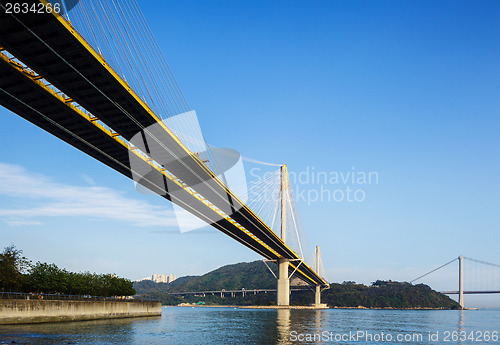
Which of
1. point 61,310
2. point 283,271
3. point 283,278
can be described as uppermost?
point 61,310

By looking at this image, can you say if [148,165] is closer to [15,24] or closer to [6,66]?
[6,66]

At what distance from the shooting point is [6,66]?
27422 mm

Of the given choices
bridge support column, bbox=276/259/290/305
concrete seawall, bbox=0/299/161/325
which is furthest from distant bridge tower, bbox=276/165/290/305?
concrete seawall, bbox=0/299/161/325

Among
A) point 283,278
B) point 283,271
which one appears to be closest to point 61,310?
point 283,271

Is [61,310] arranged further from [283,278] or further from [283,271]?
[283,278]

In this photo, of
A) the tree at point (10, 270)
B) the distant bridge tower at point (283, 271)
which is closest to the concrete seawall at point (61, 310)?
the tree at point (10, 270)

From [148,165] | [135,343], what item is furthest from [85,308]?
[135,343]

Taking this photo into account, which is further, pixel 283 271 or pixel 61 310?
pixel 283 271

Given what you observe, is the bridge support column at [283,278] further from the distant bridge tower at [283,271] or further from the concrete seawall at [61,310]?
the concrete seawall at [61,310]

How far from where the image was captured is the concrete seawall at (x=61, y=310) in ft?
123

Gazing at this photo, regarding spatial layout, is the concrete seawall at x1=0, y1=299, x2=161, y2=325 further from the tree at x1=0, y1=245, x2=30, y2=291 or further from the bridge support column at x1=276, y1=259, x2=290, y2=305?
the bridge support column at x1=276, y1=259, x2=290, y2=305

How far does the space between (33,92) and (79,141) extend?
9.21 meters

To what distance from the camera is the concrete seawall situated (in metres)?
37.4

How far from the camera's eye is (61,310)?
44781 mm
